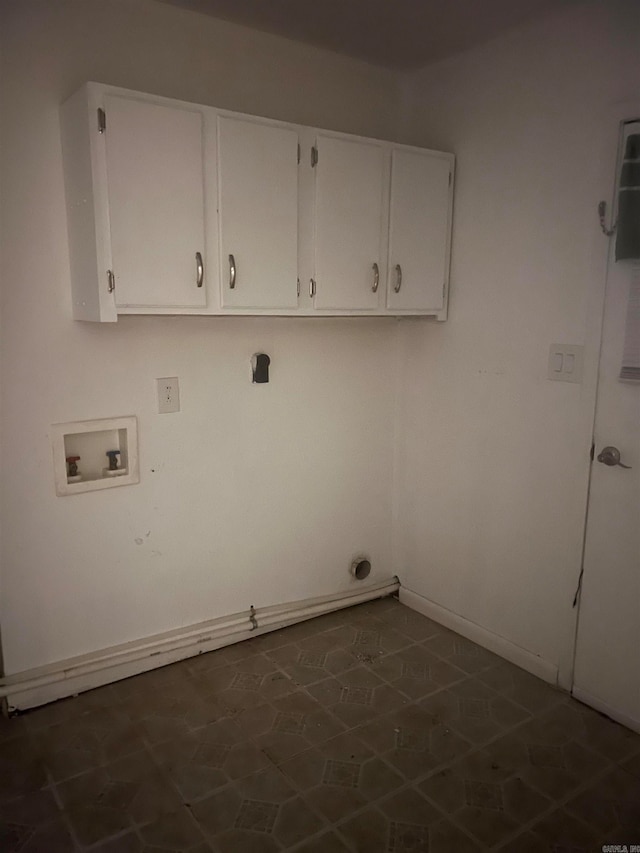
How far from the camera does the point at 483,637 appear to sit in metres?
2.75

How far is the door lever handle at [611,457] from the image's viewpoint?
2170mm

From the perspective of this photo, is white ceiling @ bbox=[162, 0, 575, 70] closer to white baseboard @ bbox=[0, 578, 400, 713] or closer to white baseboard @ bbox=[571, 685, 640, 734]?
white baseboard @ bbox=[0, 578, 400, 713]

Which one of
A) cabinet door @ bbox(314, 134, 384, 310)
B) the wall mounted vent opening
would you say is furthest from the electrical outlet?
the wall mounted vent opening

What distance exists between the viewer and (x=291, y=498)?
283 cm

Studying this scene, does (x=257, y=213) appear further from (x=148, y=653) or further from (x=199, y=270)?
(x=148, y=653)

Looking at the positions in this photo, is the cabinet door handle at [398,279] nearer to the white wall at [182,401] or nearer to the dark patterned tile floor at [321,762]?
the white wall at [182,401]

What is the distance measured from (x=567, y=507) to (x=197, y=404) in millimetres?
1495

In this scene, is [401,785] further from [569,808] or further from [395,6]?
[395,6]

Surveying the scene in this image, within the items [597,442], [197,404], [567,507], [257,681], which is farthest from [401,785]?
[197,404]

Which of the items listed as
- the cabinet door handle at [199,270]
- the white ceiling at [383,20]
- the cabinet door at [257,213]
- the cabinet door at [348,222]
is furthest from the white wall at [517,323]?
the cabinet door handle at [199,270]

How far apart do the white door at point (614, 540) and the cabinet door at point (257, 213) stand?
3.71ft

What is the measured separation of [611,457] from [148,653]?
6.28 feet

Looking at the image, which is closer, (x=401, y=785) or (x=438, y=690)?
(x=401, y=785)

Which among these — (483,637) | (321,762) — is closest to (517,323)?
(483,637)
